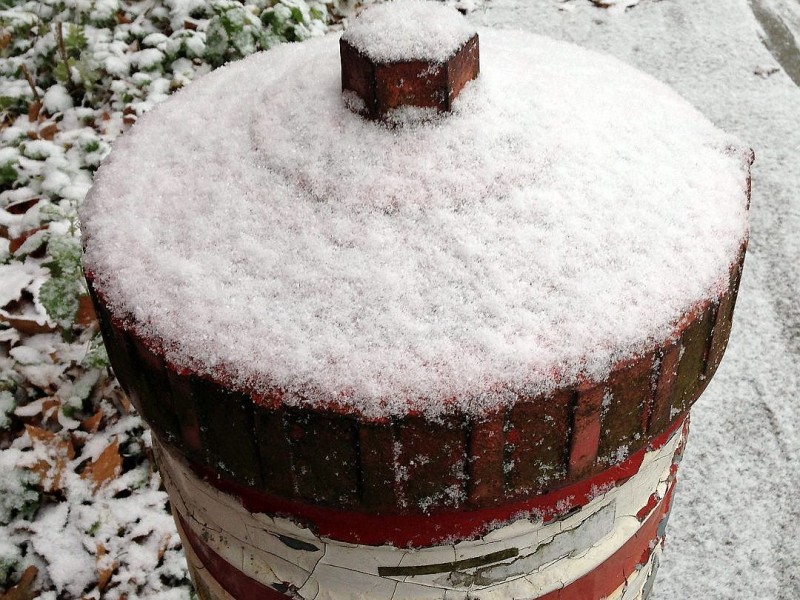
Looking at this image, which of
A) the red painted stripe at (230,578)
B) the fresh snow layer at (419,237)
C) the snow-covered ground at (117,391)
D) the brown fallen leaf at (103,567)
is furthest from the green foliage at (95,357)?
the fresh snow layer at (419,237)

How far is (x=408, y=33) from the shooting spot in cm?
111

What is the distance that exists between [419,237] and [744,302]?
9.00 ft

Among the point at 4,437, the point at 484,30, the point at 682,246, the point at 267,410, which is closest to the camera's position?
the point at 267,410

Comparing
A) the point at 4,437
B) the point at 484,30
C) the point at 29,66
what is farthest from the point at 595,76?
the point at 29,66

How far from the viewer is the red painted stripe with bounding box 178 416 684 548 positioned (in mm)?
1013

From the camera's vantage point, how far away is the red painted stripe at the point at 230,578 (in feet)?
3.96

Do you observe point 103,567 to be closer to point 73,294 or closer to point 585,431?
point 73,294

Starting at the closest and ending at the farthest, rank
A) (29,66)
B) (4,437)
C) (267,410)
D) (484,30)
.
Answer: (267,410)
(484,30)
(4,437)
(29,66)

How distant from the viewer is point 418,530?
1.02 meters

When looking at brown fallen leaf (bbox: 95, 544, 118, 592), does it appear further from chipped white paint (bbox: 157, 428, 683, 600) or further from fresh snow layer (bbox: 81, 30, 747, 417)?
fresh snow layer (bbox: 81, 30, 747, 417)

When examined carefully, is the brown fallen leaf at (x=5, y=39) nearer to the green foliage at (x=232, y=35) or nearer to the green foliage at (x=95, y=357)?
the green foliage at (x=232, y=35)

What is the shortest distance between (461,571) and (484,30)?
1.03 m

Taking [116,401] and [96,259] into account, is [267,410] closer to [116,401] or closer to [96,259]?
[96,259]

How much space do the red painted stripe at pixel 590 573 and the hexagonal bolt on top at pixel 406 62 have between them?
0.71 meters
